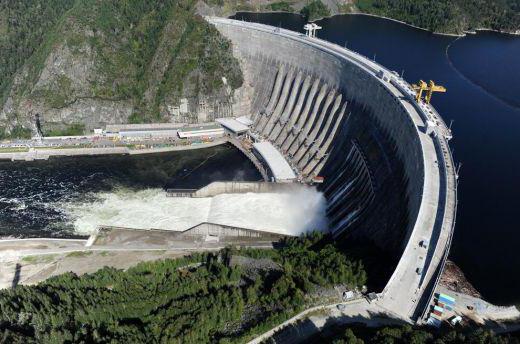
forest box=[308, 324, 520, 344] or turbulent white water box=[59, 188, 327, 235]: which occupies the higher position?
forest box=[308, 324, 520, 344]

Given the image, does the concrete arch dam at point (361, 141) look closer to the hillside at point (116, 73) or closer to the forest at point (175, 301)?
the forest at point (175, 301)

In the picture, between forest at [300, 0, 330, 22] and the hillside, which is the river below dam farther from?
forest at [300, 0, 330, 22]

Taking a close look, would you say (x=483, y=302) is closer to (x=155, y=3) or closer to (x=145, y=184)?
(x=145, y=184)

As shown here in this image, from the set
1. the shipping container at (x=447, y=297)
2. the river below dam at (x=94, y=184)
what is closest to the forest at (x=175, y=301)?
the shipping container at (x=447, y=297)

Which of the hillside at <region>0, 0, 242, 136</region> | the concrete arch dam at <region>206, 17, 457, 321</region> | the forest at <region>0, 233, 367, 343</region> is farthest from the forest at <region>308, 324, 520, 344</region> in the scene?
the hillside at <region>0, 0, 242, 136</region>

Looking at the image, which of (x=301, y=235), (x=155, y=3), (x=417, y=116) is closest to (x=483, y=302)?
(x=301, y=235)

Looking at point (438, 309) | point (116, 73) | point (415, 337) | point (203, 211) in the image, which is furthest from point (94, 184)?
point (415, 337)
